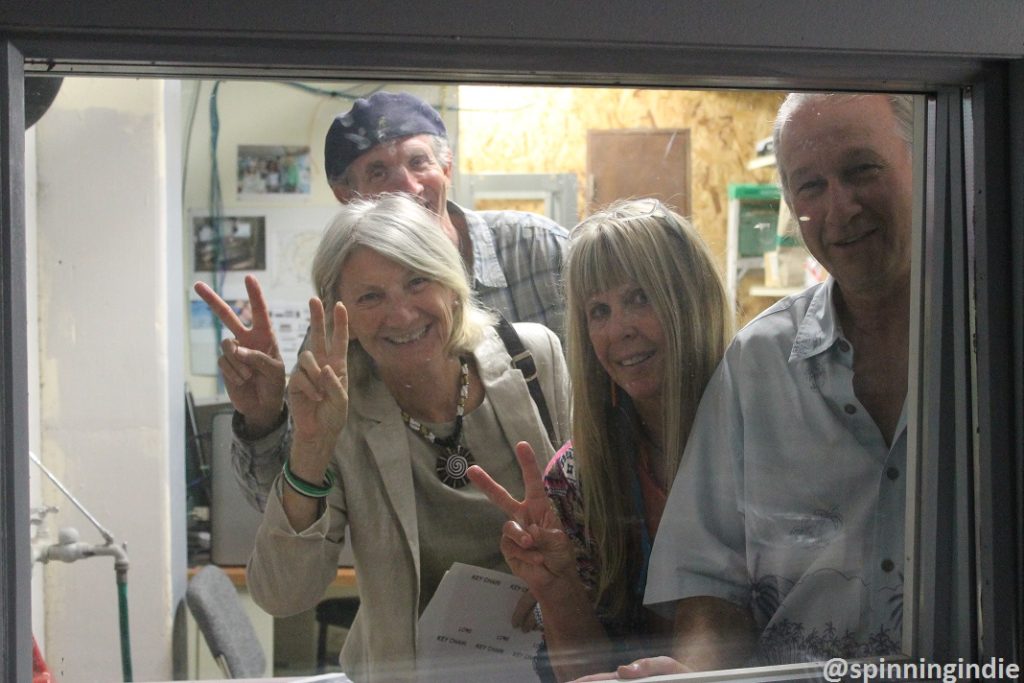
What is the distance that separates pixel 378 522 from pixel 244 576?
13 cm

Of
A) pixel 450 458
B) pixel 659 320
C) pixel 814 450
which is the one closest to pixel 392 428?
pixel 450 458

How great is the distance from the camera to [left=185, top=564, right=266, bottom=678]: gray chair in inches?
32.1

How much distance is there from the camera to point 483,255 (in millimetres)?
871

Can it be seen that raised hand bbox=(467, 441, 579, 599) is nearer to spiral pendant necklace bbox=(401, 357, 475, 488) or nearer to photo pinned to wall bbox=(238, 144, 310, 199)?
spiral pendant necklace bbox=(401, 357, 475, 488)

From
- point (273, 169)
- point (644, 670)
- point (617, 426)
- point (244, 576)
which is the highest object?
point (273, 169)

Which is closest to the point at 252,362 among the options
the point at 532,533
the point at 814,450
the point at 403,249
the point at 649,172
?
the point at 403,249

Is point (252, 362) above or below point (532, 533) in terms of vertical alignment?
above

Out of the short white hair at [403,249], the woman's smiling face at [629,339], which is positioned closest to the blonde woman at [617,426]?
the woman's smiling face at [629,339]

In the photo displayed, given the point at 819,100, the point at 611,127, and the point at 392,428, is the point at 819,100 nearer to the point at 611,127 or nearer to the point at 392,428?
the point at 611,127

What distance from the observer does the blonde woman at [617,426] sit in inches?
34.9

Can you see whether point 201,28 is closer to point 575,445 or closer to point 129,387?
point 129,387

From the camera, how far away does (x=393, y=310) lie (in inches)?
33.3

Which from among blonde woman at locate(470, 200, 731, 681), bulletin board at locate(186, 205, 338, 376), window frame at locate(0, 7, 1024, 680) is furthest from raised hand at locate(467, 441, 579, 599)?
window frame at locate(0, 7, 1024, 680)

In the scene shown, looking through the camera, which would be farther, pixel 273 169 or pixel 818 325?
pixel 818 325
